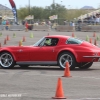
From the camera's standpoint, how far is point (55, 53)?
17.2 metres

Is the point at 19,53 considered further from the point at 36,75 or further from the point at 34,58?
the point at 36,75

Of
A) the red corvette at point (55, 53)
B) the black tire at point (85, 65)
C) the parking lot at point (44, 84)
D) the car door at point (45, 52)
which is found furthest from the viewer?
the black tire at point (85, 65)

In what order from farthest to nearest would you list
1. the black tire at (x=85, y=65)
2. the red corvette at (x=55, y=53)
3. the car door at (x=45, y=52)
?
the black tire at (x=85, y=65) → the car door at (x=45, y=52) → the red corvette at (x=55, y=53)

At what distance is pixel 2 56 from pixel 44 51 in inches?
65.5

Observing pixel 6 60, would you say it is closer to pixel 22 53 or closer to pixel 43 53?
pixel 22 53

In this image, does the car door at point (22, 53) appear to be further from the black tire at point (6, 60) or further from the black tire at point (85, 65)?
the black tire at point (85, 65)

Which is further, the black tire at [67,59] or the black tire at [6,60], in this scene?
the black tire at [6,60]

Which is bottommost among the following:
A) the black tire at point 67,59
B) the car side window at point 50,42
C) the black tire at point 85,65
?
the black tire at point 85,65

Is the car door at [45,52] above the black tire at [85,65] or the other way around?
above

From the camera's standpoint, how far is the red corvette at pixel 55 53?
16.9 metres

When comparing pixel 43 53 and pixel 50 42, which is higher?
pixel 50 42

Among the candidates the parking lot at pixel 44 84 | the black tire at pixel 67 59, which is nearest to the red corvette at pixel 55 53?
the black tire at pixel 67 59

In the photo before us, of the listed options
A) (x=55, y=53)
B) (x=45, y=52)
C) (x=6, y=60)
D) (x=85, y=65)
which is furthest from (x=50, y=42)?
(x=6, y=60)

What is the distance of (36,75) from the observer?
15.4 meters
